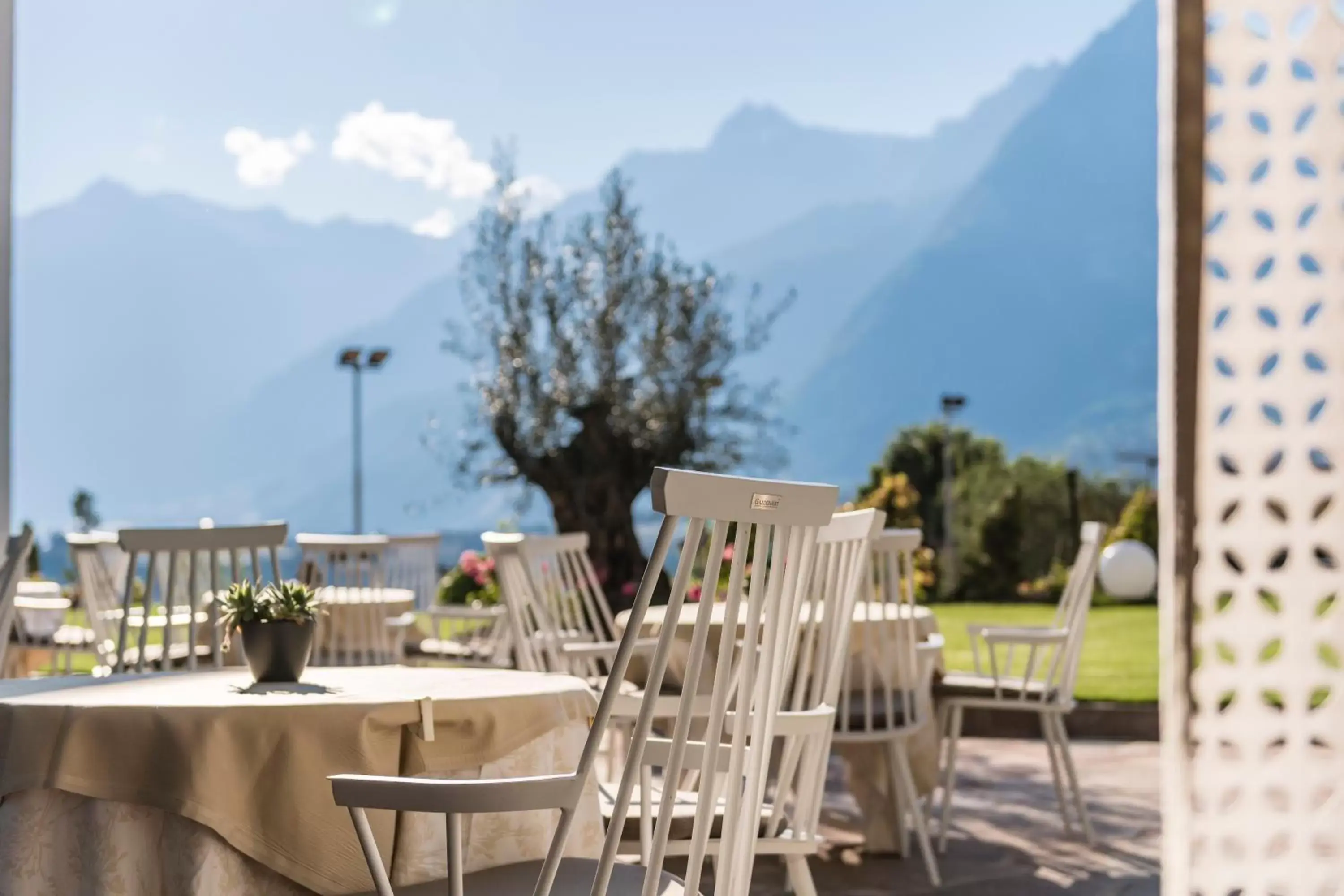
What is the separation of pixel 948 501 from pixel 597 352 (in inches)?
295

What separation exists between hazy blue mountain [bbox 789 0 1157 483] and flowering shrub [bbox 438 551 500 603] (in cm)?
5682

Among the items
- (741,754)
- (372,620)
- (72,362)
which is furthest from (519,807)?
(72,362)

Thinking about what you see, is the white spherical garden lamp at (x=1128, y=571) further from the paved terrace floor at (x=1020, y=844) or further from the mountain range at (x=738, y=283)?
the mountain range at (x=738, y=283)

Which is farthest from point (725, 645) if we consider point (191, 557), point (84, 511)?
point (84, 511)

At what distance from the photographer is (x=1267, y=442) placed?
56.0 inches

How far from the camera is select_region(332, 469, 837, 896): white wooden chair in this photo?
1694 millimetres

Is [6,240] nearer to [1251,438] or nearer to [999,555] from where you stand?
[1251,438]

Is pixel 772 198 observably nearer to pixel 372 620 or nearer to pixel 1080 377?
pixel 1080 377

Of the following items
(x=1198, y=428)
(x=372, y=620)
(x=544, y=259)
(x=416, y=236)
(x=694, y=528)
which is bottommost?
(x=372, y=620)

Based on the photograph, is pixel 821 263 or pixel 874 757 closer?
pixel 874 757

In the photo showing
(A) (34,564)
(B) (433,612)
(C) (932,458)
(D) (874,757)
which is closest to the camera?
(D) (874,757)

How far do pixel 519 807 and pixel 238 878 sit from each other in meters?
0.62

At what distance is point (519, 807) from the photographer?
174 centimetres

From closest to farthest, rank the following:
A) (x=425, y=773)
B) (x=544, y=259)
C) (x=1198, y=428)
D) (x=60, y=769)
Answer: (x=1198, y=428) < (x=60, y=769) < (x=425, y=773) < (x=544, y=259)
